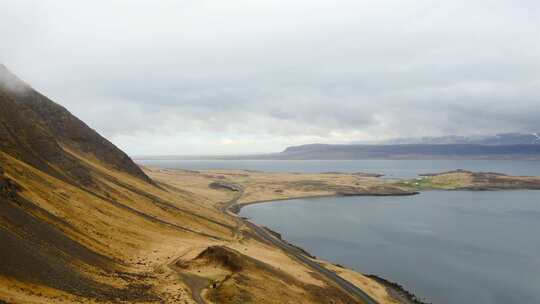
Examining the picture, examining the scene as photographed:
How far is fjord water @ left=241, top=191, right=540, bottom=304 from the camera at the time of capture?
73938 millimetres

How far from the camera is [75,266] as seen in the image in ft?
147

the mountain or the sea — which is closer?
the mountain

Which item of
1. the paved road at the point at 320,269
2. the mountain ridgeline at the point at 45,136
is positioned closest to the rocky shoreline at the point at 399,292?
the paved road at the point at 320,269

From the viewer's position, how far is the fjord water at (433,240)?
2911 inches

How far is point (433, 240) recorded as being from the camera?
360 feet

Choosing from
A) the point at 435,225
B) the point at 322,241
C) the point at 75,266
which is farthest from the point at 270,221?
the point at 75,266

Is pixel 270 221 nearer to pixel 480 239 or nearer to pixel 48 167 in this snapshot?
pixel 480 239

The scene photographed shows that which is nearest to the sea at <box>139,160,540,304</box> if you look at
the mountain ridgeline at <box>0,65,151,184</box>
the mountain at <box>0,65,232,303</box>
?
the mountain at <box>0,65,232,303</box>

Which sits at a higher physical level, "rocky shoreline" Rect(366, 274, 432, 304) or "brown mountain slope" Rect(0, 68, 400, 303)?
"brown mountain slope" Rect(0, 68, 400, 303)

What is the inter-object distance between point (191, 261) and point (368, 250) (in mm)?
53372

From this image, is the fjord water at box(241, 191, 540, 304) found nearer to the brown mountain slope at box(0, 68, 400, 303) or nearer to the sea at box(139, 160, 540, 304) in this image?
the sea at box(139, 160, 540, 304)

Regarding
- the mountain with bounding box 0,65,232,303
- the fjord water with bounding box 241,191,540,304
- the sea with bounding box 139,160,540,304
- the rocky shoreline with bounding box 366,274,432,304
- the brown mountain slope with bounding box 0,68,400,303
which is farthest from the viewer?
the fjord water with bounding box 241,191,540,304

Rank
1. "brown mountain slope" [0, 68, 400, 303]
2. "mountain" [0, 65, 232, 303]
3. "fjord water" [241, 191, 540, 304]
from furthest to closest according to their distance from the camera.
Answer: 1. "fjord water" [241, 191, 540, 304]
2. "brown mountain slope" [0, 68, 400, 303]
3. "mountain" [0, 65, 232, 303]

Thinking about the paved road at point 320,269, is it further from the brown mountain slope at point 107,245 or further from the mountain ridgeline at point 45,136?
the mountain ridgeline at point 45,136
